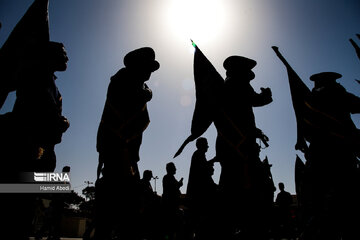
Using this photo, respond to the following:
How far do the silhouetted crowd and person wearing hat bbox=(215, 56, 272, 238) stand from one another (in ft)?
0.05

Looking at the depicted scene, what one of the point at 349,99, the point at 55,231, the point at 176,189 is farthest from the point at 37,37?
the point at 55,231

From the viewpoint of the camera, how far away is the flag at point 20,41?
2256mm

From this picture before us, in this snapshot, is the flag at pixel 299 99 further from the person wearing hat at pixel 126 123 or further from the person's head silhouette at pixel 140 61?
the person's head silhouette at pixel 140 61

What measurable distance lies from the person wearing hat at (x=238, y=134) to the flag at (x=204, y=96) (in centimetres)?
13

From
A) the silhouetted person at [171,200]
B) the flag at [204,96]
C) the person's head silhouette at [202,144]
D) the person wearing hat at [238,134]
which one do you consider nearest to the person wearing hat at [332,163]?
the person wearing hat at [238,134]

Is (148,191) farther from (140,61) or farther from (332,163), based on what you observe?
(332,163)

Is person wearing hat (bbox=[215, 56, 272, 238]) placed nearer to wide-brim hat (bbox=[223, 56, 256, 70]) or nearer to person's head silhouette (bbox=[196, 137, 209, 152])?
wide-brim hat (bbox=[223, 56, 256, 70])

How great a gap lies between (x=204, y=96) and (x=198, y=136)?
652mm

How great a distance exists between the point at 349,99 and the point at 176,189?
17.4ft

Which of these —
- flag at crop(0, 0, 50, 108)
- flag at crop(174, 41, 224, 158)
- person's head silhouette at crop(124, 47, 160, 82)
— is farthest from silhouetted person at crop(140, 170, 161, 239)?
flag at crop(0, 0, 50, 108)

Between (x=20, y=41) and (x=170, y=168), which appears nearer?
(x=20, y=41)

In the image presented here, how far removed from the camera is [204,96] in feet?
12.0

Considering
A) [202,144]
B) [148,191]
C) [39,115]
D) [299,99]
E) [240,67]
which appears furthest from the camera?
[148,191]

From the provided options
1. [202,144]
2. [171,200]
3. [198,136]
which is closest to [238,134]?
[198,136]
